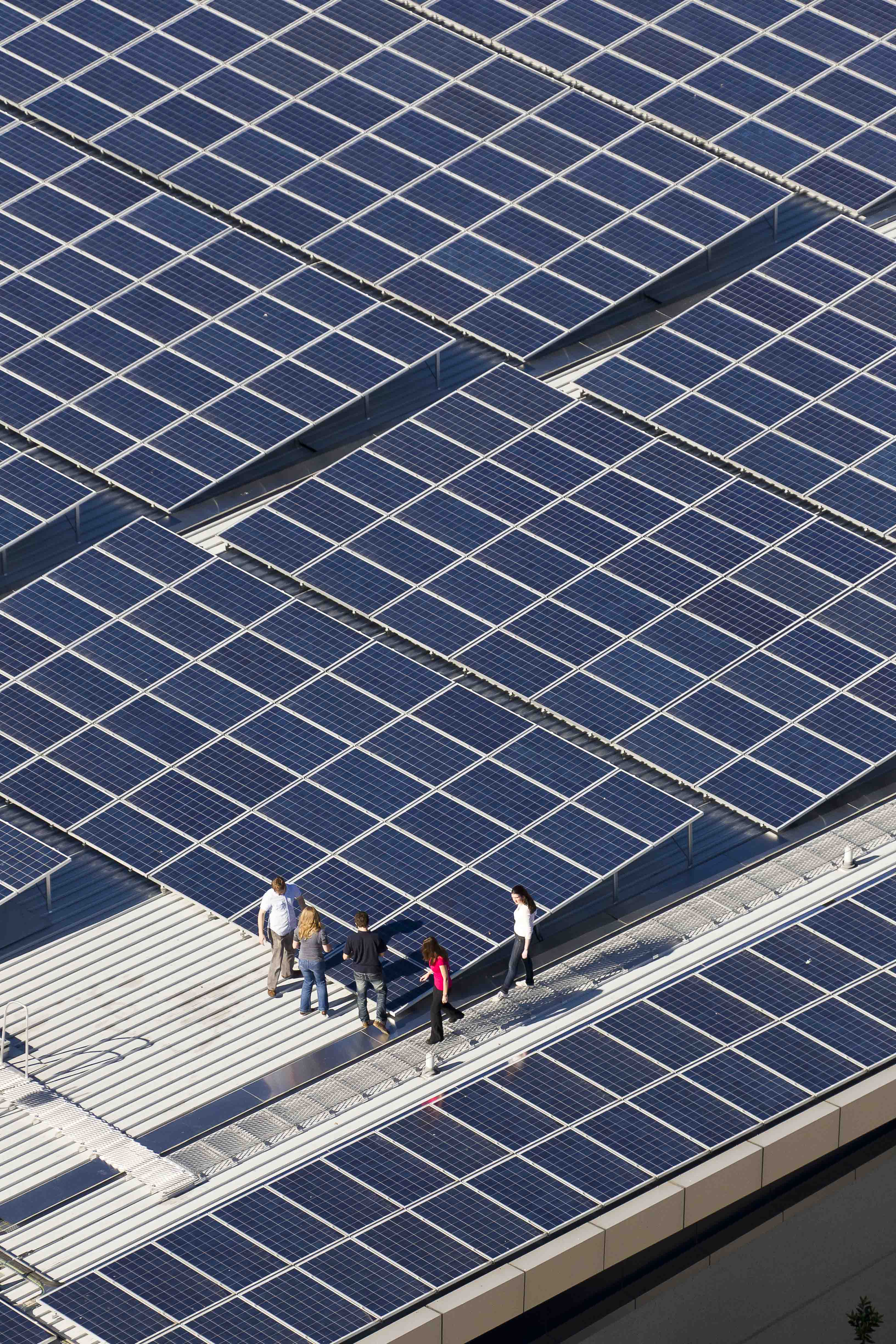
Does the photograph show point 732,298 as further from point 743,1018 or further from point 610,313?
point 743,1018

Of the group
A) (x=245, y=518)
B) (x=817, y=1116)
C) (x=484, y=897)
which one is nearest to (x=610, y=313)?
(x=245, y=518)

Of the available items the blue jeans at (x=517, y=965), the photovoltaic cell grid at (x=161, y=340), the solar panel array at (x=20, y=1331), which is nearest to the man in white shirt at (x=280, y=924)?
the blue jeans at (x=517, y=965)

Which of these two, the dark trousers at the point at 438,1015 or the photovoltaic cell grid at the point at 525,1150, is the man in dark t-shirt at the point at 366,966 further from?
the photovoltaic cell grid at the point at 525,1150

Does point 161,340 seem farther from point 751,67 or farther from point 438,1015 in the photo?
point 438,1015

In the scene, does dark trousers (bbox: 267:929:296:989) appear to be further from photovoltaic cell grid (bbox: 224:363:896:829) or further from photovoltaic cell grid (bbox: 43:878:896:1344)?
photovoltaic cell grid (bbox: 224:363:896:829)

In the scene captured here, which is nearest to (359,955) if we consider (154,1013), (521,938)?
(521,938)

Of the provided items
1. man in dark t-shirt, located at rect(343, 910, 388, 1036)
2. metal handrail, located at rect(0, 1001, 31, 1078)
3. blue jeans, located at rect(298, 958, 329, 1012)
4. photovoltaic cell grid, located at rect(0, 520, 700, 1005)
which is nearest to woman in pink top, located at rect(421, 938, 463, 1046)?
man in dark t-shirt, located at rect(343, 910, 388, 1036)
